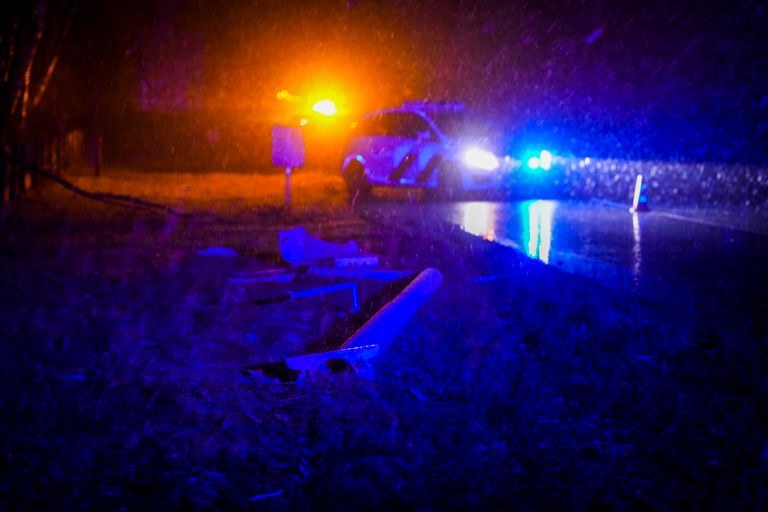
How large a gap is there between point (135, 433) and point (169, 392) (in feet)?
2.06

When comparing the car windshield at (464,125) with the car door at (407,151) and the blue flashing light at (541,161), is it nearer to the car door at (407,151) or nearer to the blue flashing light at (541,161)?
the car door at (407,151)

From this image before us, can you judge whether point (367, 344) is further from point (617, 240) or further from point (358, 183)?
point (358, 183)

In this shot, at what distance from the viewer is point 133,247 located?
974 cm

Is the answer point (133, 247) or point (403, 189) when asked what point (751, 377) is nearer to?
point (133, 247)

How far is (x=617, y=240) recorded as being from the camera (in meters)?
11.1

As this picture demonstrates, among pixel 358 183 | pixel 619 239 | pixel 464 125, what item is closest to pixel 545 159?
pixel 464 125

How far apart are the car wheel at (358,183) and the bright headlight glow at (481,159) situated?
7.63 feet

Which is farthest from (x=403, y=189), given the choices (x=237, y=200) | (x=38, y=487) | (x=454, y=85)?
(x=38, y=487)

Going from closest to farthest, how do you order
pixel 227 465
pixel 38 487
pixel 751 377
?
pixel 38 487
pixel 227 465
pixel 751 377

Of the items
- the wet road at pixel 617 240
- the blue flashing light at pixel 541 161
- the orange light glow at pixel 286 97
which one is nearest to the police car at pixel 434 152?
the blue flashing light at pixel 541 161

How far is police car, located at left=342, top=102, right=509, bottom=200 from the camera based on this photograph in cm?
1577

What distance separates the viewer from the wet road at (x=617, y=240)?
8539mm

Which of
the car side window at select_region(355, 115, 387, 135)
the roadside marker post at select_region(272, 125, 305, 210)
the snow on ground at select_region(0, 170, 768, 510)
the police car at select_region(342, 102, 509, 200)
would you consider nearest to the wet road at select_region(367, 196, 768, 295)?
the police car at select_region(342, 102, 509, 200)

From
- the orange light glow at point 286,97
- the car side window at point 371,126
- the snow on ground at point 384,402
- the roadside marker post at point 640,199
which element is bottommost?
the snow on ground at point 384,402
